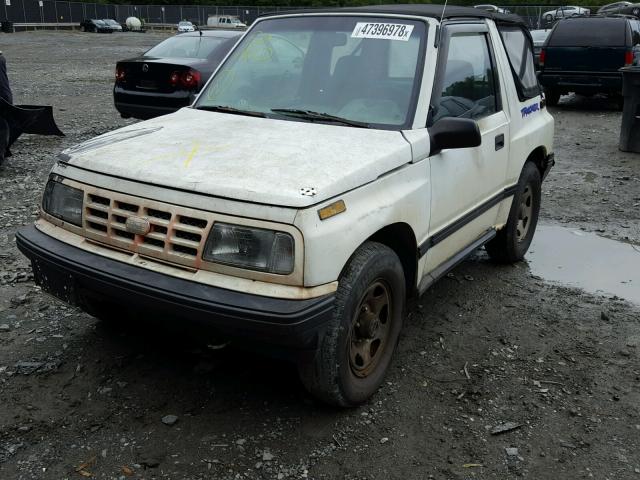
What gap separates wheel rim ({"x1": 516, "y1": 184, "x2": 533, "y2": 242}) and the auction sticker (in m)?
1.92

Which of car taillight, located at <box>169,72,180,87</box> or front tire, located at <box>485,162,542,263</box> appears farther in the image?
car taillight, located at <box>169,72,180,87</box>

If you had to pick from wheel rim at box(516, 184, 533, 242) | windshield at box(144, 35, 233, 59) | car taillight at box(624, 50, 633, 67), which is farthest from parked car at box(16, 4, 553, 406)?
car taillight at box(624, 50, 633, 67)

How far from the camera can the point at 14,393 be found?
351 cm

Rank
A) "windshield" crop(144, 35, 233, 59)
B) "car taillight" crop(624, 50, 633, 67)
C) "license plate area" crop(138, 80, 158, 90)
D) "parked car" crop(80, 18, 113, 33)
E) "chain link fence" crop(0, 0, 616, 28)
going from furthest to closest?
1. "chain link fence" crop(0, 0, 616, 28)
2. "parked car" crop(80, 18, 113, 33)
3. "car taillight" crop(624, 50, 633, 67)
4. "windshield" crop(144, 35, 233, 59)
5. "license plate area" crop(138, 80, 158, 90)

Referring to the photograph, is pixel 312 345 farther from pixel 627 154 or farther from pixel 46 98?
pixel 46 98

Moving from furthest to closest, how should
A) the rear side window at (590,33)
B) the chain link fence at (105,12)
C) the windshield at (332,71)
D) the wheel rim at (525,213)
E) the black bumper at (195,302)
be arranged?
the chain link fence at (105,12)
the rear side window at (590,33)
the wheel rim at (525,213)
the windshield at (332,71)
the black bumper at (195,302)

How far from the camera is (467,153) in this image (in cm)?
409

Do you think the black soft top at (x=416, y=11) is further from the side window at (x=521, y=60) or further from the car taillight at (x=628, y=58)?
the car taillight at (x=628, y=58)

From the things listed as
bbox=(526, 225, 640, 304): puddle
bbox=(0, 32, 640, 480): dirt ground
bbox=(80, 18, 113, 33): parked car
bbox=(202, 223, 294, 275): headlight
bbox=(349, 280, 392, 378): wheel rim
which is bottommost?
bbox=(0, 32, 640, 480): dirt ground

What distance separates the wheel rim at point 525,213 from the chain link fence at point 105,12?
180ft

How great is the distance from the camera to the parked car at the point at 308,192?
2.81 m

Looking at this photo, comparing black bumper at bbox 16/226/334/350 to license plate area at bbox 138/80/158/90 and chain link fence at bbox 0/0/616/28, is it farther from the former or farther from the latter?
chain link fence at bbox 0/0/616/28

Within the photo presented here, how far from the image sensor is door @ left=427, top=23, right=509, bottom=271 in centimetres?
385

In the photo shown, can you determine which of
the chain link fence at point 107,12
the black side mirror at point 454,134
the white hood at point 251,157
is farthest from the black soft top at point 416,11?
the chain link fence at point 107,12
